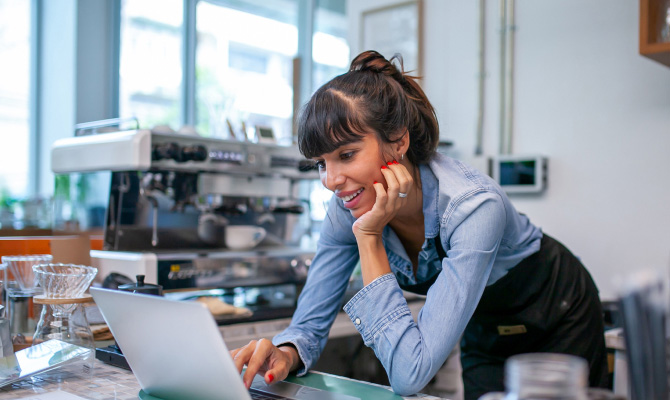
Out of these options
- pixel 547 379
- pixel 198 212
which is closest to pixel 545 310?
pixel 547 379

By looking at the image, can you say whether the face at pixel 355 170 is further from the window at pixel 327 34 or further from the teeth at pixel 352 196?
the window at pixel 327 34

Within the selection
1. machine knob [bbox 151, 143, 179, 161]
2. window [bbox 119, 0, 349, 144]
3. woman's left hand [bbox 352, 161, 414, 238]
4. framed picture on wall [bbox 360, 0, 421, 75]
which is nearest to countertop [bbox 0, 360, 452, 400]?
woman's left hand [bbox 352, 161, 414, 238]

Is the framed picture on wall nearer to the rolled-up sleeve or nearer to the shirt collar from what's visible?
the shirt collar

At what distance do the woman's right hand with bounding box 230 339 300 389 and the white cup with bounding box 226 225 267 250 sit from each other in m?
1.29

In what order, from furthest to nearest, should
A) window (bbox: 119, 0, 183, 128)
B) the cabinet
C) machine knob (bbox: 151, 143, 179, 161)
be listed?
window (bbox: 119, 0, 183, 128)
machine knob (bbox: 151, 143, 179, 161)
the cabinet

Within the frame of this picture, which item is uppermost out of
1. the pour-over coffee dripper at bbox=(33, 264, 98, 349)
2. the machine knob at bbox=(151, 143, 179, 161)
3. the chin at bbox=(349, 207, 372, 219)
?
the machine knob at bbox=(151, 143, 179, 161)

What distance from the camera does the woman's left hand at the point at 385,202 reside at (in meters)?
1.16

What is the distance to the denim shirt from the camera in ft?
3.33

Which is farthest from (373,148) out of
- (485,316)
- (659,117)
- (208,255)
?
(659,117)

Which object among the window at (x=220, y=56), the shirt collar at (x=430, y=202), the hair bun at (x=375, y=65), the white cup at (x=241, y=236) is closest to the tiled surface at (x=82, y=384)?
the shirt collar at (x=430, y=202)

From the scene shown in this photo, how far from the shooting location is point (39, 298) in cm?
Result: 107

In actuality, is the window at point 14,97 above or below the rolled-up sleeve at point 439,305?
above

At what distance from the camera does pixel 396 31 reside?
10.1ft

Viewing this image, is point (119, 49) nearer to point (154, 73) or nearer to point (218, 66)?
point (154, 73)
